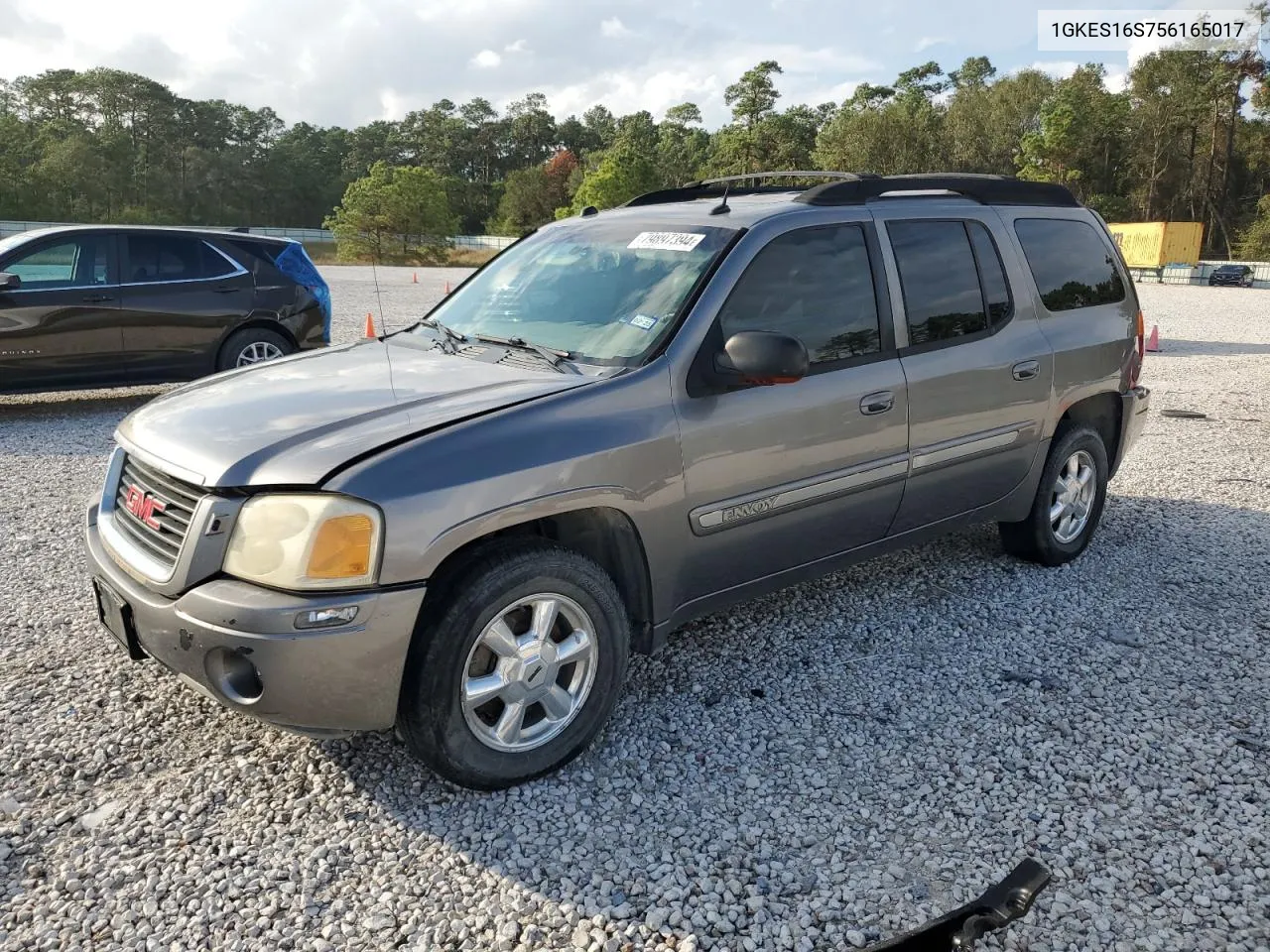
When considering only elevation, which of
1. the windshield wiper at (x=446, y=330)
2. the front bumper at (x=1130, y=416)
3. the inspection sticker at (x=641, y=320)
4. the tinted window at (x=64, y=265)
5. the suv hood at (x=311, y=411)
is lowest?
the front bumper at (x=1130, y=416)

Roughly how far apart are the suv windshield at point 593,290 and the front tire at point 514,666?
85 cm

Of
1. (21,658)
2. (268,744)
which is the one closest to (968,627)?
(268,744)

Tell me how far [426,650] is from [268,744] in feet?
3.05

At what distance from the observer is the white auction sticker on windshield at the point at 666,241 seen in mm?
3678

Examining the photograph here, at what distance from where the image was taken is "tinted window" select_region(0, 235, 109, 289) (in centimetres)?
824

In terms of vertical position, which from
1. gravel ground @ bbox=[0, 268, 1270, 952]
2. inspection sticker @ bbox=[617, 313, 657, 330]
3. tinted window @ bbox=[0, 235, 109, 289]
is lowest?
gravel ground @ bbox=[0, 268, 1270, 952]

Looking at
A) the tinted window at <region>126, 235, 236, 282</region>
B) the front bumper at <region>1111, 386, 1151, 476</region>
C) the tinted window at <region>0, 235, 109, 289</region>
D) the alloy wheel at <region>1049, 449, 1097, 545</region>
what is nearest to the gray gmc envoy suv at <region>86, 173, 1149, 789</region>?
the alloy wheel at <region>1049, 449, 1097, 545</region>

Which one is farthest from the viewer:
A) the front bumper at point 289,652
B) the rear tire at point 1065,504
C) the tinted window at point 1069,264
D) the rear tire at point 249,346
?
the rear tire at point 249,346

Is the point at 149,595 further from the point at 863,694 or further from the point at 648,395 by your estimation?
the point at 863,694

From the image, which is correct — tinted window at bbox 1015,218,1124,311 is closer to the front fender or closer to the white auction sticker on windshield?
the white auction sticker on windshield

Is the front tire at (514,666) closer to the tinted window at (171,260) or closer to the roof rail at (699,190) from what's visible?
the roof rail at (699,190)

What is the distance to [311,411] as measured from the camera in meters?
3.07

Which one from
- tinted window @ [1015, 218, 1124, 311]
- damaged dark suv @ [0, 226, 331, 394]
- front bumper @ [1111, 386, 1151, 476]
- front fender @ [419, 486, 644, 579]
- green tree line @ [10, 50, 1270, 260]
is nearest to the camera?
front fender @ [419, 486, 644, 579]

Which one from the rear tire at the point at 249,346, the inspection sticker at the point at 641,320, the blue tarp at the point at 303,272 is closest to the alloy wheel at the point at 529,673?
the inspection sticker at the point at 641,320
